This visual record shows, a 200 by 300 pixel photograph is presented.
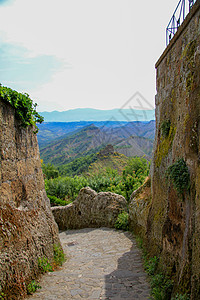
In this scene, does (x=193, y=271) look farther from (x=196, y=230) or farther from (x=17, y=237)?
(x=17, y=237)

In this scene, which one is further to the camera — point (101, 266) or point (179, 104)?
point (101, 266)

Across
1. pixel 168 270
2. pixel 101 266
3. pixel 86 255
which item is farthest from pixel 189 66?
pixel 86 255

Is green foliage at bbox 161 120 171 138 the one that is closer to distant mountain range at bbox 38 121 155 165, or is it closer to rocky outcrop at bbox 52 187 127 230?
rocky outcrop at bbox 52 187 127 230

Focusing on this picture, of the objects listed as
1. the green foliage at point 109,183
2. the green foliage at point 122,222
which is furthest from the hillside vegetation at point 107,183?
the green foliage at point 122,222

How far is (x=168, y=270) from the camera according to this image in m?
4.41

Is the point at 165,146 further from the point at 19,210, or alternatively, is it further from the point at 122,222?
the point at 122,222

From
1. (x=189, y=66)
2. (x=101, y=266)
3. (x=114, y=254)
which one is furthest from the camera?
(x=114, y=254)

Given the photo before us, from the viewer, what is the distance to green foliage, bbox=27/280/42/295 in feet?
15.1

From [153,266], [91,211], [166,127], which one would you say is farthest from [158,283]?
[91,211]

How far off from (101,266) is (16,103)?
4.66 meters


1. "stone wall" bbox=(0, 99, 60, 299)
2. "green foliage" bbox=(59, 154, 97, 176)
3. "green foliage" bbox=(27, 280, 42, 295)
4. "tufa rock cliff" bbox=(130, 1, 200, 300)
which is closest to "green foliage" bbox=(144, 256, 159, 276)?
"tufa rock cliff" bbox=(130, 1, 200, 300)

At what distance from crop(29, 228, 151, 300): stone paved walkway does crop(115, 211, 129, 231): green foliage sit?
574 mm

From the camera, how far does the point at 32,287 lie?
4.70 meters

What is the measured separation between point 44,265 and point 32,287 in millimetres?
934
